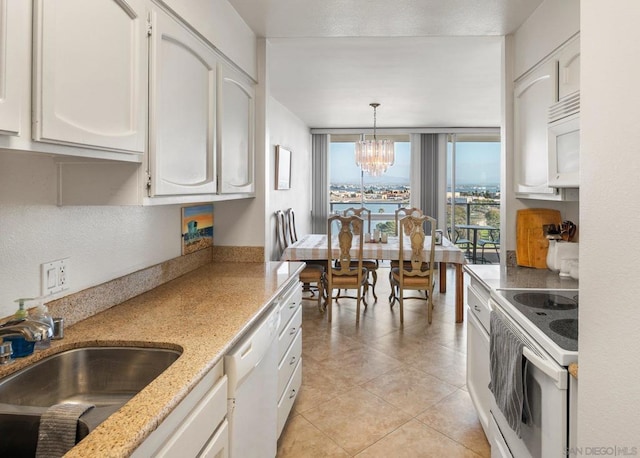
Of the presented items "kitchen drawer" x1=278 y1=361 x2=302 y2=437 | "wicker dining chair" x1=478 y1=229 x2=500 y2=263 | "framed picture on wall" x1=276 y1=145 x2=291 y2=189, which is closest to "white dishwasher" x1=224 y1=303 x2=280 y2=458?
"kitchen drawer" x1=278 y1=361 x2=302 y2=437

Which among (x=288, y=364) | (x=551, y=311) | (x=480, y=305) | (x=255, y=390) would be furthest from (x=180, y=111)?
(x=480, y=305)

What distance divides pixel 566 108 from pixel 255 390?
176 centimetres

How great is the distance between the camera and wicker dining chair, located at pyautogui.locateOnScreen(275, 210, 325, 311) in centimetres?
452

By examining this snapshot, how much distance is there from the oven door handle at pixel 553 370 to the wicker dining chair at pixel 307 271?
2920 mm

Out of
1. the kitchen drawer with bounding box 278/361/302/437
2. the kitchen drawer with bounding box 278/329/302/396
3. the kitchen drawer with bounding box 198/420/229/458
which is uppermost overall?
the kitchen drawer with bounding box 198/420/229/458

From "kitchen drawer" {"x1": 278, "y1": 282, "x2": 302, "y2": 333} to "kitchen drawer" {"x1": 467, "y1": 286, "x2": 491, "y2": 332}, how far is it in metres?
1.01

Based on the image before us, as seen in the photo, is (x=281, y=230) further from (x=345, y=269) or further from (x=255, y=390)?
(x=255, y=390)

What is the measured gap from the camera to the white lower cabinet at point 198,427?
0.91 metres

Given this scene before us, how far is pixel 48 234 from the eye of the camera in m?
1.39

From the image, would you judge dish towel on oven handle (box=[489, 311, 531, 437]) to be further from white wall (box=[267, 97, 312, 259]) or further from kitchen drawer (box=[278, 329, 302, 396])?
white wall (box=[267, 97, 312, 259])

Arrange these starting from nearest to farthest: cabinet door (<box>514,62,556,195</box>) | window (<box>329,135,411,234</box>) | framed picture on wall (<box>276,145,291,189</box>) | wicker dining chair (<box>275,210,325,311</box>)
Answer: cabinet door (<box>514,62,556,195</box>), wicker dining chair (<box>275,210,325,311</box>), framed picture on wall (<box>276,145,291,189</box>), window (<box>329,135,411,234</box>)

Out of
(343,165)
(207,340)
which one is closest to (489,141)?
(343,165)

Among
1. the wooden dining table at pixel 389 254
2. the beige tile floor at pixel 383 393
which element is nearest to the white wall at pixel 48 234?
the beige tile floor at pixel 383 393

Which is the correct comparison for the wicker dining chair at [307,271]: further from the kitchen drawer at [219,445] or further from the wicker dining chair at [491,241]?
the wicker dining chair at [491,241]
